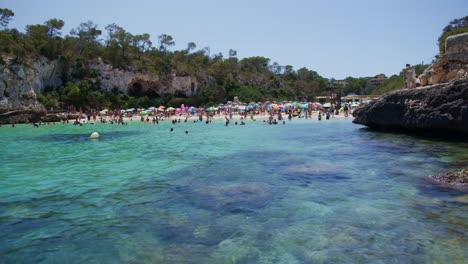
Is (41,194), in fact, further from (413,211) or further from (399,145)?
(399,145)

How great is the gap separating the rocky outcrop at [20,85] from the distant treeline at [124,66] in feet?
3.92

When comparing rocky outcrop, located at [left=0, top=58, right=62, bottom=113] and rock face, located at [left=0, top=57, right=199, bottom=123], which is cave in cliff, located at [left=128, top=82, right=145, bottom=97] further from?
rocky outcrop, located at [left=0, top=58, right=62, bottom=113]

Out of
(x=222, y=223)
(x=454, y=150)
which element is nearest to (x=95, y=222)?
(x=222, y=223)

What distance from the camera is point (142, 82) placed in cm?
6719

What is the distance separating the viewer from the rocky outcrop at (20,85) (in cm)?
4378

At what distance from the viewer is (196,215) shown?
6.92 metres

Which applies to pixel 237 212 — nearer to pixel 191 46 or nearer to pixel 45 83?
pixel 45 83

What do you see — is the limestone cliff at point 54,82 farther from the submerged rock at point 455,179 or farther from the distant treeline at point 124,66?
the submerged rock at point 455,179

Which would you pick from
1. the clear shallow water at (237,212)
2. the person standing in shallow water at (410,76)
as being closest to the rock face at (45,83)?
the clear shallow water at (237,212)

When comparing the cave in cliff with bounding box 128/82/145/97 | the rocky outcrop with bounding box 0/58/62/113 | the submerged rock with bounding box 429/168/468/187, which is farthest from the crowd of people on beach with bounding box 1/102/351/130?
the submerged rock with bounding box 429/168/468/187

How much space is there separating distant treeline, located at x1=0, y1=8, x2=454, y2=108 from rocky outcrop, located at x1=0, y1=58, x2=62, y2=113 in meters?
1.19

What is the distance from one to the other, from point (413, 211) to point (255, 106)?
177 ft

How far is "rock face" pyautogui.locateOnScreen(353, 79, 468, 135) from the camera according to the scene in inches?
594

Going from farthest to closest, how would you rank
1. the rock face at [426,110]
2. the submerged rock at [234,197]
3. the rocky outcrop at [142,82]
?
1. the rocky outcrop at [142,82]
2. the rock face at [426,110]
3. the submerged rock at [234,197]
